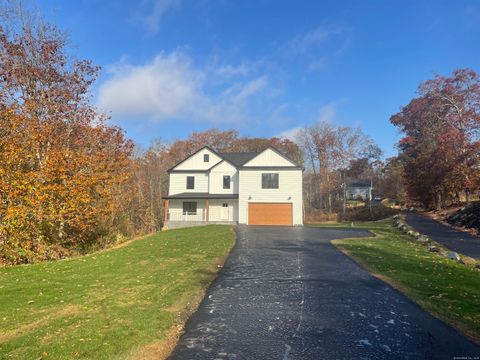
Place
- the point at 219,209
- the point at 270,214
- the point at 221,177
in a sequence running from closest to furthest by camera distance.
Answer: the point at 270,214 → the point at 219,209 → the point at 221,177

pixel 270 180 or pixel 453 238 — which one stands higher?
pixel 270 180

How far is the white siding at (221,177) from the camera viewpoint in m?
32.2

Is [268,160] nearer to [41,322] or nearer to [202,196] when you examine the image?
[202,196]

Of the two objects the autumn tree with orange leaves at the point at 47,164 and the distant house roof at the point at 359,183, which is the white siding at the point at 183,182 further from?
the distant house roof at the point at 359,183

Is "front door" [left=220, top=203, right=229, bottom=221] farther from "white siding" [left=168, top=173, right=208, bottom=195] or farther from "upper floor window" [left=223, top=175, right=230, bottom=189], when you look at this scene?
"white siding" [left=168, top=173, right=208, bottom=195]

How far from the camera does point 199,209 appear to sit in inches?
1267

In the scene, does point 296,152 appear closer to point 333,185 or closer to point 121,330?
point 333,185

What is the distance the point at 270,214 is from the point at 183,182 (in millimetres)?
9387

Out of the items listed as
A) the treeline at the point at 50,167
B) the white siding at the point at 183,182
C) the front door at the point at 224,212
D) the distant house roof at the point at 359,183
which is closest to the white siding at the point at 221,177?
the white siding at the point at 183,182

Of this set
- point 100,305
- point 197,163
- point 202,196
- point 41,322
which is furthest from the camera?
point 197,163

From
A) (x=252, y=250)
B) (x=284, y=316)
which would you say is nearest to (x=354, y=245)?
(x=252, y=250)

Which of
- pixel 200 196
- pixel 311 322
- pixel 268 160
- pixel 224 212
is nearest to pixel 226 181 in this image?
pixel 200 196

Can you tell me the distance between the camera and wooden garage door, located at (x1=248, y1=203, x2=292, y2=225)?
29844mm

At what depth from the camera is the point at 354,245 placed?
15.0m
